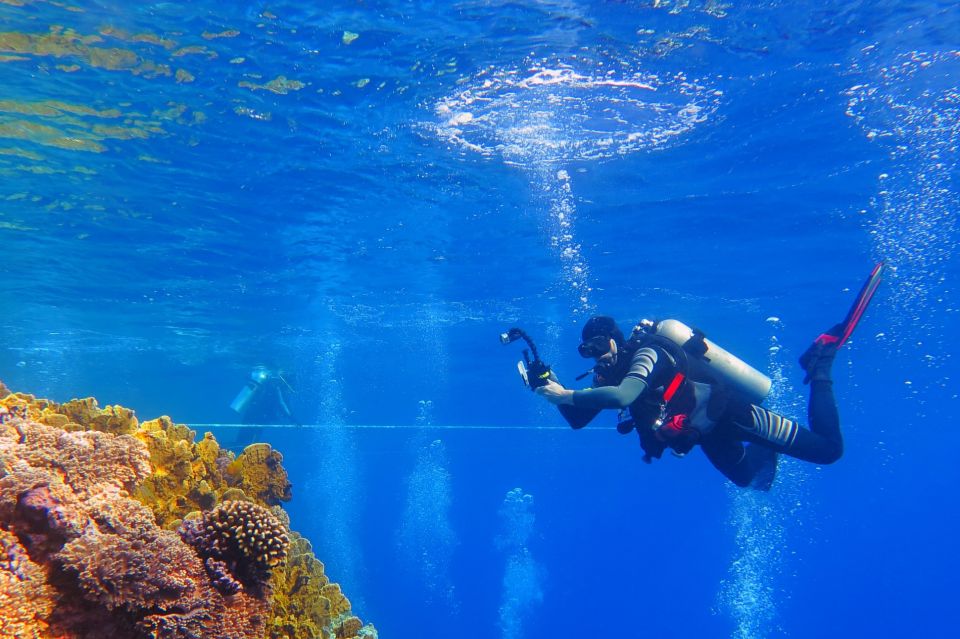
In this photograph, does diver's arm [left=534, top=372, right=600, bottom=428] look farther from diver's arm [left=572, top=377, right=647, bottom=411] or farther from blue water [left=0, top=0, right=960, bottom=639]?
blue water [left=0, top=0, right=960, bottom=639]

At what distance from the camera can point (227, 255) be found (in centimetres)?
1967

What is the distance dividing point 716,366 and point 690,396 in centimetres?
63

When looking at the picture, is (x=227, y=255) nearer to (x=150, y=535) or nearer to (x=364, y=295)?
(x=364, y=295)

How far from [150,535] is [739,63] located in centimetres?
Answer: 1200

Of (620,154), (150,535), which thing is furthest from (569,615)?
(150,535)

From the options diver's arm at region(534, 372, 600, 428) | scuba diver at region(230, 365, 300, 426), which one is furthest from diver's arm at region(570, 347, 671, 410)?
scuba diver at region(230, 365, 300, 426)

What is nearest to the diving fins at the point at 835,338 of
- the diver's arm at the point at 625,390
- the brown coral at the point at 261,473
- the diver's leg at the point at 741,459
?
the diver's leg at the point at 741,459

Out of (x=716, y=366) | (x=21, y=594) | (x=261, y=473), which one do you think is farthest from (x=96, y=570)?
(x=716, y=366)

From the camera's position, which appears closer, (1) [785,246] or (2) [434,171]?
(2) [434,171]

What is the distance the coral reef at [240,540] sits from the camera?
3.65 m

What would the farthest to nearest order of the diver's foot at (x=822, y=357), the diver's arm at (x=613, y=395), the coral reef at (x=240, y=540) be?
the diver's foot at (x=822, y=357) < the diver's arm at (x=613, y=395) < the coral reef at (x=240, y=540)

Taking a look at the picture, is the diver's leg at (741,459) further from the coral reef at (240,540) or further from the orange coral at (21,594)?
the orange coral at (21,594)

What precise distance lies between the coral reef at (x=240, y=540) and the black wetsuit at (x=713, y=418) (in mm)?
3284

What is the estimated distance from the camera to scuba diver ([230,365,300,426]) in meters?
24.5
